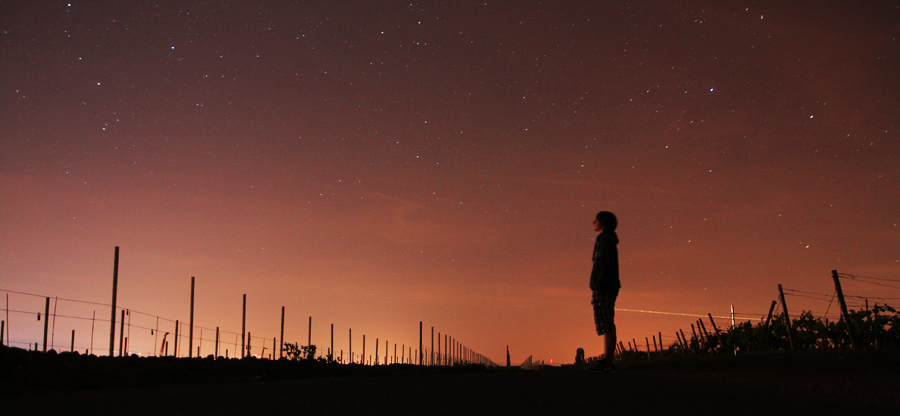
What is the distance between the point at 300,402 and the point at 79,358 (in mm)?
4336

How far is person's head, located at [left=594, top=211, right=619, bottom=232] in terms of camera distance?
279 inches

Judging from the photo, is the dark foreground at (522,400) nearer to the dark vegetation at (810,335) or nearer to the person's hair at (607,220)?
the person's hair at (607,220)

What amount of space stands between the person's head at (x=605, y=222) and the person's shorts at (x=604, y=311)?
2.27 feet

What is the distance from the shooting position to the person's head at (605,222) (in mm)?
7094

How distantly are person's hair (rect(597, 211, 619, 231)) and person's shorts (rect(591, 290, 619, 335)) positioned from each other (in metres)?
0.71

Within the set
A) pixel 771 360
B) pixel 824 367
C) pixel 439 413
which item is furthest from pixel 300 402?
pixel 771 360

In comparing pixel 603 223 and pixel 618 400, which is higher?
pixel 603 223

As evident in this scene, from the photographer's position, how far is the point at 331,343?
42750 millimetres

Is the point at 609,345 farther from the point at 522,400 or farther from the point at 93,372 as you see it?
the point at 93,372

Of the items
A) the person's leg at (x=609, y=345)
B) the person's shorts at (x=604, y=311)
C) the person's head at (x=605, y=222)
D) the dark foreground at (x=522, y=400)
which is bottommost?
the dark foreground at (x=522, y=400)

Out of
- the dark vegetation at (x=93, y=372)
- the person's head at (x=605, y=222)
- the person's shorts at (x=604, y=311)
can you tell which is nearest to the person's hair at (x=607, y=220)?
the person's head at (x=605, y=222)

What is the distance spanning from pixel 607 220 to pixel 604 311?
98 centimetres

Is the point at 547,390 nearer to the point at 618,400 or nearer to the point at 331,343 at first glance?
the point at 618,400

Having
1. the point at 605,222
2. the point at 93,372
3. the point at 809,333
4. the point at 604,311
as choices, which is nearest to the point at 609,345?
the point at 604,311
